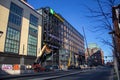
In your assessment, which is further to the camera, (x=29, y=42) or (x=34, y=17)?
(x=34, y=17)

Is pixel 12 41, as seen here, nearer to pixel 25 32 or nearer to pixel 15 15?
pixel 25 32

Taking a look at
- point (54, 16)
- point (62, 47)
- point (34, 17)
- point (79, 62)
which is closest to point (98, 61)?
point (79, 62)

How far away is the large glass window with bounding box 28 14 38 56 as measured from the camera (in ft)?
186

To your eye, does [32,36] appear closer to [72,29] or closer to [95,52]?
[72,29]

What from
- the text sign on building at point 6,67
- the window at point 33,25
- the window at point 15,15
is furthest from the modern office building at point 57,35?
the text sign on building at point 6,67

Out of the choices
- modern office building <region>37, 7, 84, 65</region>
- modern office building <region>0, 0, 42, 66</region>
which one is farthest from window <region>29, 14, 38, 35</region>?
modern office building <region>37, 7, 84, 65</region>

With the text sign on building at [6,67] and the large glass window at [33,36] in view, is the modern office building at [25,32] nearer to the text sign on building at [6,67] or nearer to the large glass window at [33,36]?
the large glass window at [33,36]

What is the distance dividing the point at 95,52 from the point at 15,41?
150 meters

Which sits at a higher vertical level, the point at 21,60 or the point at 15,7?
the point at 15,7

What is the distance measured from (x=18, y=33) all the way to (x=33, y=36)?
391 inches

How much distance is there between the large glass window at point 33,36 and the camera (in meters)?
56.6

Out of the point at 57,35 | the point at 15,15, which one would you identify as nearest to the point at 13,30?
the point at 15,15

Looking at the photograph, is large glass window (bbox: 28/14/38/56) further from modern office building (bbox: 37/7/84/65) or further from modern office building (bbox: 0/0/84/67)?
modern office building (bbox: 37/7/84/65)

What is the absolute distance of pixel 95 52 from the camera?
187125 millimetres
